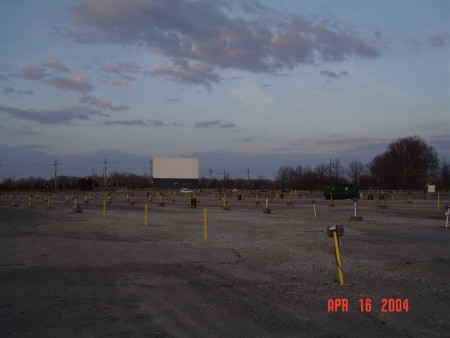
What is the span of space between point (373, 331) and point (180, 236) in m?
11.4

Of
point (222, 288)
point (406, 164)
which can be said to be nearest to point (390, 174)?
point (406, 164)

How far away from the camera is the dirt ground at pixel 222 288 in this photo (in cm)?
601

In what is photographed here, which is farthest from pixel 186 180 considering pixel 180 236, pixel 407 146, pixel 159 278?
pixel 159 278

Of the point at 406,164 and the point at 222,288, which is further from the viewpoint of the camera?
the point at 406,164

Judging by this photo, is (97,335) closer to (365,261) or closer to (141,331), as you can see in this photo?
(141,331)

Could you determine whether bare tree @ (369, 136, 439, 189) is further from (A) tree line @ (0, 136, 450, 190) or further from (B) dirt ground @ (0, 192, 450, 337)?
(B) dirt ground @ (0, 192, 450, 337)

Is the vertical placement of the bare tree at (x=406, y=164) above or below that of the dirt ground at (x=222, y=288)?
above

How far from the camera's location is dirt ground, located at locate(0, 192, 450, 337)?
237 inches

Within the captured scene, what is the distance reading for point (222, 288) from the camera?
27.0ft

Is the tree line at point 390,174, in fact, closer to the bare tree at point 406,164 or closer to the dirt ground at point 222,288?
the bare tree at point 406,164

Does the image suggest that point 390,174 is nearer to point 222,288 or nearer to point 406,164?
point 406,164

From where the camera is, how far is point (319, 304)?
7.10 meters

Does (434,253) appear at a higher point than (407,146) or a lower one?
lower

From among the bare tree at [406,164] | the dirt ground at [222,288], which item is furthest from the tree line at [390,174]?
the dirt ground at [222,288]
